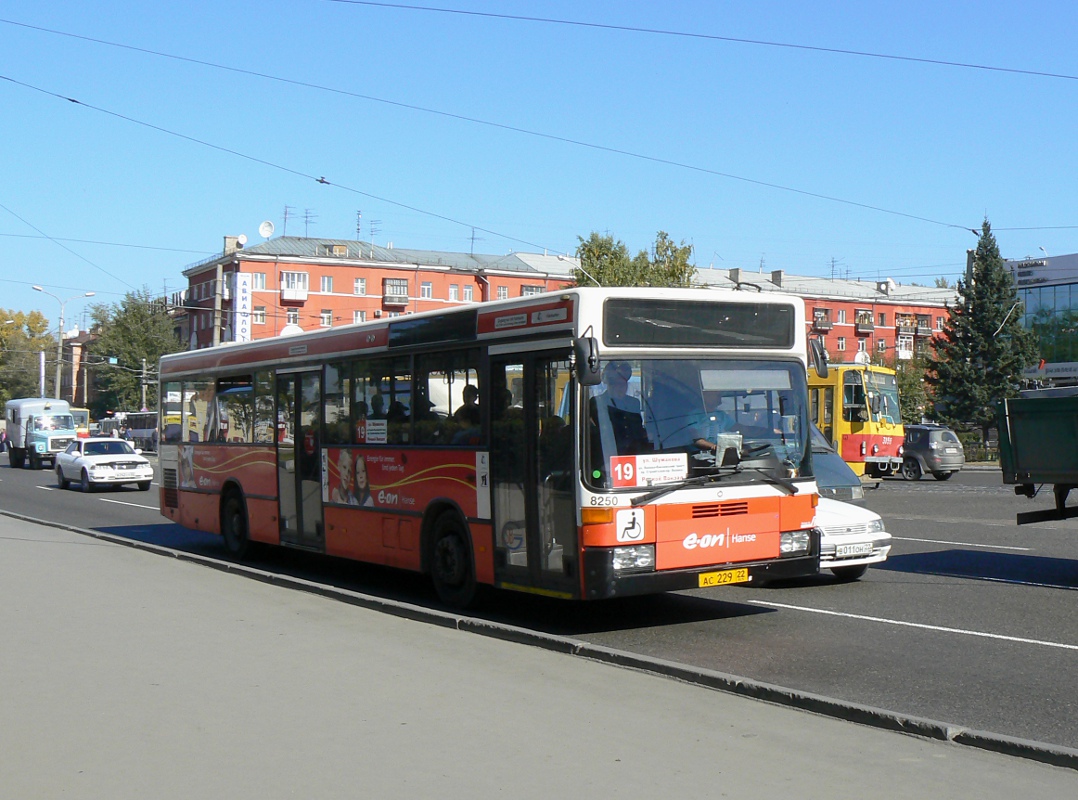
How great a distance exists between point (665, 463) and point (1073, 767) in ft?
14.7

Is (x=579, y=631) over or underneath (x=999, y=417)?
underneath

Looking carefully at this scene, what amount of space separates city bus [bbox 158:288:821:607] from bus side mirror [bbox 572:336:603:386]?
0.02 m

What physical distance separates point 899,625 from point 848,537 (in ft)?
8.23

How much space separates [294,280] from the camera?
88.9m

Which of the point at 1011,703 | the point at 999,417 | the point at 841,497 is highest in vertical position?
the point at 999,417

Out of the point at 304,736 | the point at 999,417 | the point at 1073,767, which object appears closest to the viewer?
the point at 1073,767

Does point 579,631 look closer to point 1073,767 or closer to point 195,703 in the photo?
point 195,703

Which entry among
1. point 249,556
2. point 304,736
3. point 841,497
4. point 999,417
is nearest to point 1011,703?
point 304,736

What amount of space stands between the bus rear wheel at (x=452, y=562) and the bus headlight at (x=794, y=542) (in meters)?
2.85

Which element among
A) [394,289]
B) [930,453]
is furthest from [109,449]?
[394,289]

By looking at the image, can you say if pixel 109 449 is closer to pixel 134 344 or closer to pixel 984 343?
pixel 984 343

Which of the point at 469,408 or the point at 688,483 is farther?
the point at 469,408

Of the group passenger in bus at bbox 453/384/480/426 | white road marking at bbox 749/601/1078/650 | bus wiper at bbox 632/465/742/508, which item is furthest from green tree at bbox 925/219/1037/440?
bus wiper at bbox 632/465/742/508

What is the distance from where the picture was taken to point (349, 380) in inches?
531
